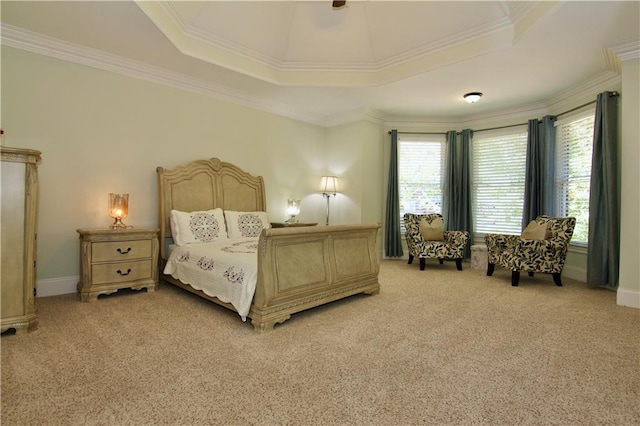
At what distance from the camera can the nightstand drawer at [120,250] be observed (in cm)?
334

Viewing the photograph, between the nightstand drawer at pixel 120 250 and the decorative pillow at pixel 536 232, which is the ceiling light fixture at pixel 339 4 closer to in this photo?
the nightstand drawer at pixel 120 250

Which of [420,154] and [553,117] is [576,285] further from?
[420,154]

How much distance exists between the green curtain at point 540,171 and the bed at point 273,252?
3.08 metres

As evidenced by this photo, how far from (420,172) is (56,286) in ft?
18.8

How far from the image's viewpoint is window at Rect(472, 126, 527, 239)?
5.61 meters

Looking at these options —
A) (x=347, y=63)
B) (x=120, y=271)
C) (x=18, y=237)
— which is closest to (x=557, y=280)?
(x=347, y=63)

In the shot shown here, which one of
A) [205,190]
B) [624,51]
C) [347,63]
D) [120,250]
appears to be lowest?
[120,250]

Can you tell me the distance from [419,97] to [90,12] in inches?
168

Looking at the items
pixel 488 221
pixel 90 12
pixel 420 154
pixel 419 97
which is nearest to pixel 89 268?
pixel 90 12

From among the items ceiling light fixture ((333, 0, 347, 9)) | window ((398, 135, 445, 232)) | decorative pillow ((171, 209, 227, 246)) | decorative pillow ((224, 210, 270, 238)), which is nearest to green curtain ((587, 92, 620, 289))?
window ((398, 135, 445, 232))

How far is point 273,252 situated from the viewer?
270cm

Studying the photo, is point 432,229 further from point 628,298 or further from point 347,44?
point 347,44

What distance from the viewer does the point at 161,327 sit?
2662 mm

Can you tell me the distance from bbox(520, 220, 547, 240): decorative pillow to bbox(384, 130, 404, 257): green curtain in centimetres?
→ 204
